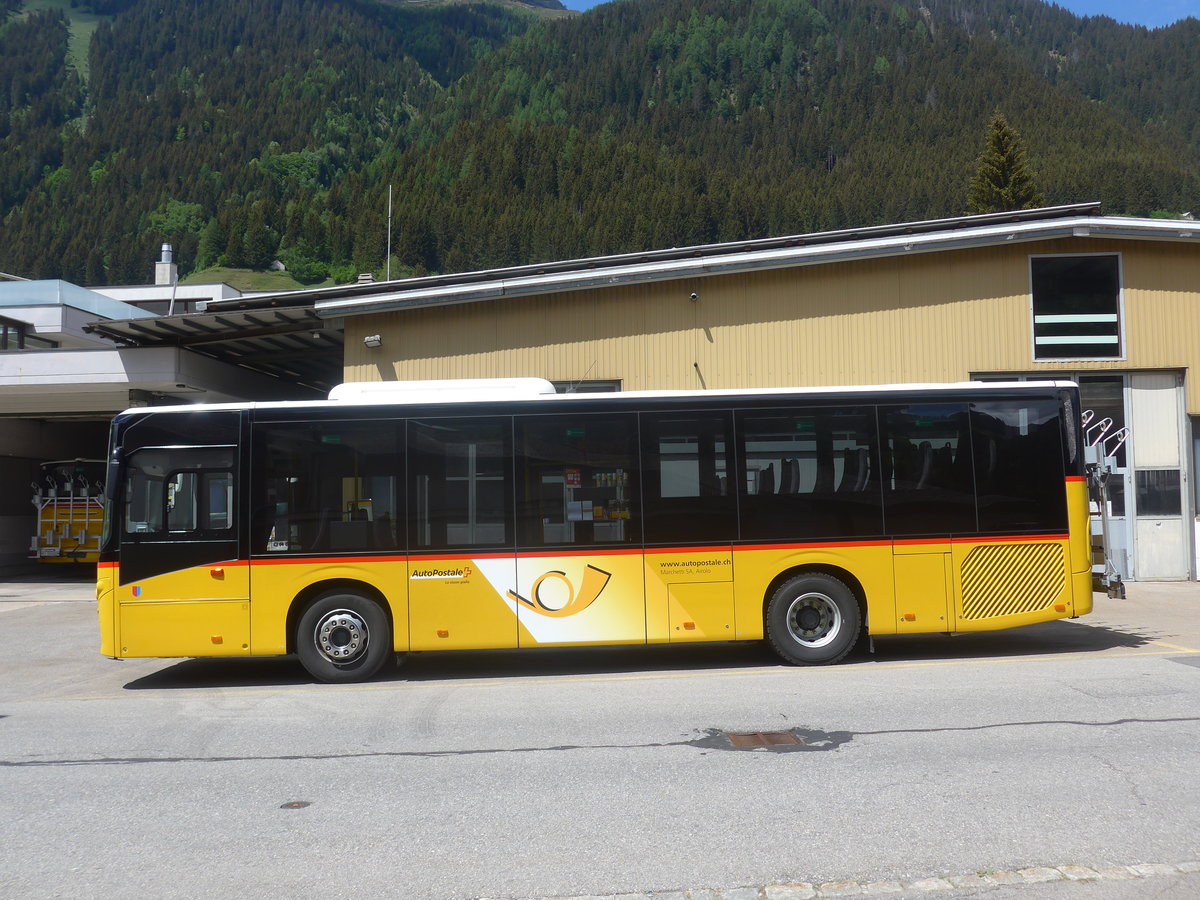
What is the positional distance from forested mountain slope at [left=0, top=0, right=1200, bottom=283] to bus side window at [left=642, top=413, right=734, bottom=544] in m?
93.5

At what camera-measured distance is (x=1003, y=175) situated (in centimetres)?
6197

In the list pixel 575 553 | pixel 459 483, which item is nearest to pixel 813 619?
pixel 575 553

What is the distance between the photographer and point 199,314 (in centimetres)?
1820

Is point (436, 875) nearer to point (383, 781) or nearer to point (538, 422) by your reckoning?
point (383, 781)

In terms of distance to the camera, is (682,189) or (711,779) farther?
(682,189)

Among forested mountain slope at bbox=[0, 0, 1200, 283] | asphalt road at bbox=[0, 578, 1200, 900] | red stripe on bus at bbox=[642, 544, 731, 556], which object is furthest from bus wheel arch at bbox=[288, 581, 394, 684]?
forested mountain slope at bbox=[0, 0, 1200, 283]

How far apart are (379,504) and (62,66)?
739 feet

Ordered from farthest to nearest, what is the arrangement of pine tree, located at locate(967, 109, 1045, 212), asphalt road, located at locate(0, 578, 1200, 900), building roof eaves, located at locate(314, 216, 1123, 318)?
pine tree, located at locate(967, 109, 1045, 212) → building roof eaves, located at locate(314, 216, 1123, 318) → asphalt road, located at locate(0, 578, 1200, 900)

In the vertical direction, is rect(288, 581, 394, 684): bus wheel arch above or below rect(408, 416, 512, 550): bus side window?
below

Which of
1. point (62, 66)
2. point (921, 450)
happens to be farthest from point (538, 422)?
point (62, 66)

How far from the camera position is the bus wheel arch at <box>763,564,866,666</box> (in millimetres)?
10992

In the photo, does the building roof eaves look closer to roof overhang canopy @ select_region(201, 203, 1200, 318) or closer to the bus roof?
roof overhang canopy @ select_region(201, 203, 1200, 318)

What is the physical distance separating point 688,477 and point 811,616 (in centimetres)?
204

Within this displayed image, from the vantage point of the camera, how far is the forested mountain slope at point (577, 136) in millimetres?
112250
